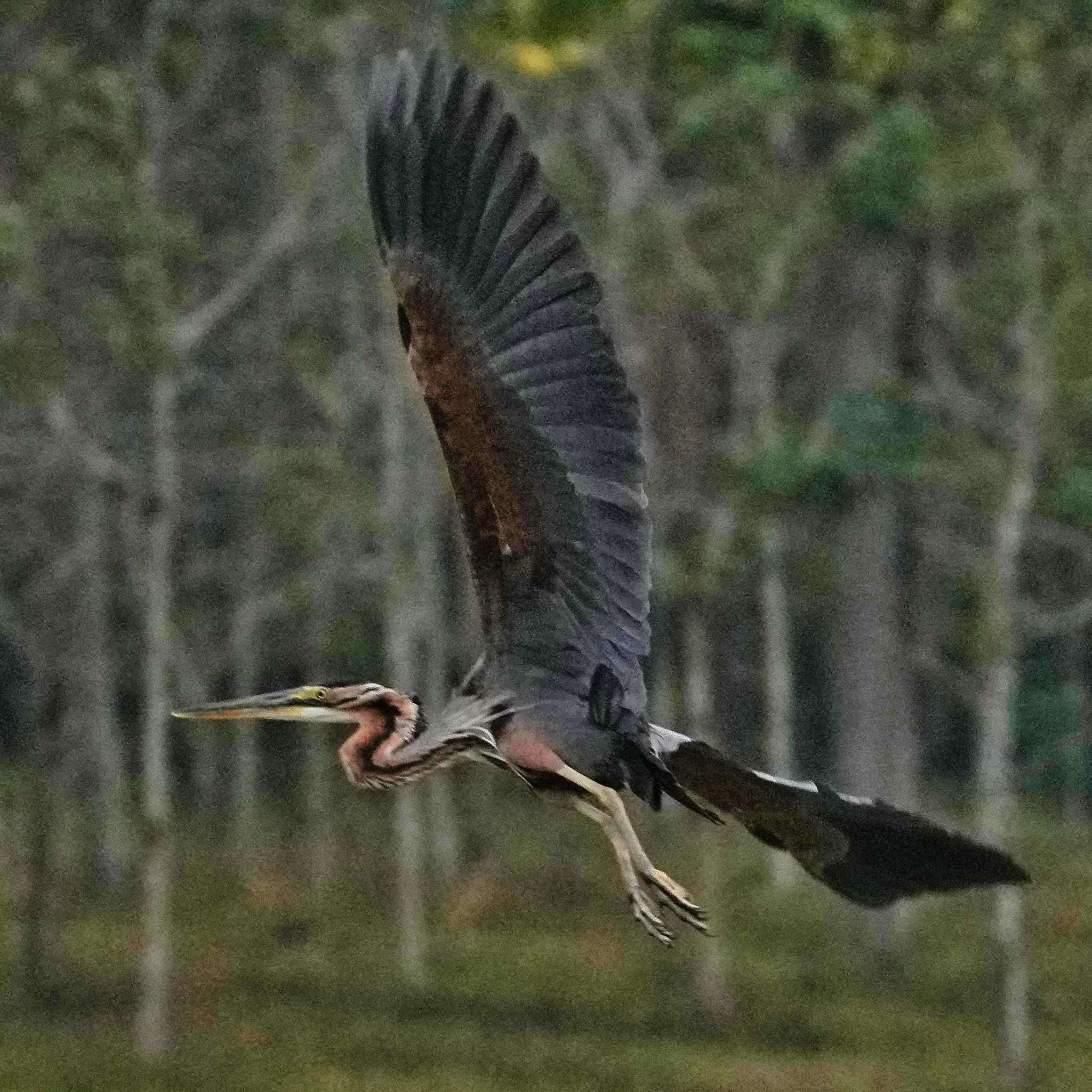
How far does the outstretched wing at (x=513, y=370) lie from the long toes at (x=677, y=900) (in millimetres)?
595

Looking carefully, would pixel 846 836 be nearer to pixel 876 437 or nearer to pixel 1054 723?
pixel 876 437

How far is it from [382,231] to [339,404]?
2430 cm

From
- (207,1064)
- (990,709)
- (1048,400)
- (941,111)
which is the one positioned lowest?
(207,1064)

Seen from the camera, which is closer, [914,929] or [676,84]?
[676,84]

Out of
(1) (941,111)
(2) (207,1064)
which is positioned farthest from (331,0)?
(2) (207,1064)

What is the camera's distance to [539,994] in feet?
85.8

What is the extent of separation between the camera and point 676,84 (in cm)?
2212

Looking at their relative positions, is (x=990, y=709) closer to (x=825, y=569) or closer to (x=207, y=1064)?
(x=207, y=1064)

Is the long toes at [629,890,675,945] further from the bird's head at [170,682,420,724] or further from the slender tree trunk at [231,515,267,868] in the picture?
the slender tree trunk at [231,515,267,868]

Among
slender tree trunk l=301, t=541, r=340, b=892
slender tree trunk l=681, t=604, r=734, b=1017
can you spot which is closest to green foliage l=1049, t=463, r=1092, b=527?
slender tree trunk l=681, t=604, r=734, b=1017

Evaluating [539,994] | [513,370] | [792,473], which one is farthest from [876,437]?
[513,370]

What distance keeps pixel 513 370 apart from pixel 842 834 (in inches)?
53.8

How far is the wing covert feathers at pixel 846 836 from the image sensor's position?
475 cm

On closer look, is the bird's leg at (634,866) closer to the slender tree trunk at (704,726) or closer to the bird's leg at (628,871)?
the bird's leg at (628,871)
